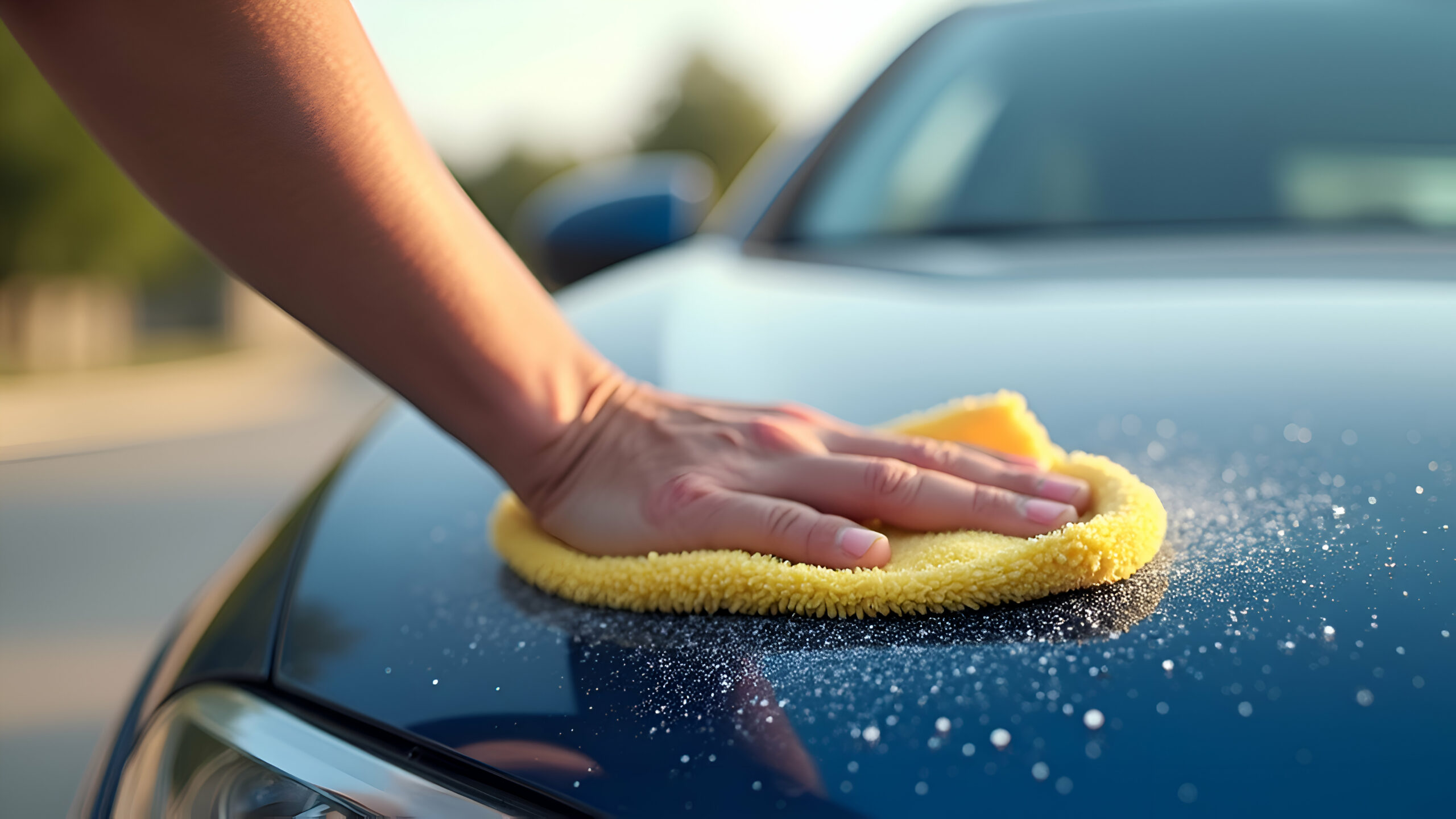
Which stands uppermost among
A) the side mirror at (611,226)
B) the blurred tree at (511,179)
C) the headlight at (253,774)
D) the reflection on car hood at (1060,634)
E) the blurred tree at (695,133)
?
the blurred tree at (695,133)

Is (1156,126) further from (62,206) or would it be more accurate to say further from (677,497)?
(62,206)

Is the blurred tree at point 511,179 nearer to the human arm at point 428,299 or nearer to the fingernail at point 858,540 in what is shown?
the human arm at point 428,299

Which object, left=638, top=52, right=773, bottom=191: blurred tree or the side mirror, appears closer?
the side mirror

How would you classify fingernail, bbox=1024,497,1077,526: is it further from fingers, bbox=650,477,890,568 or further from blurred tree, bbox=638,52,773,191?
blurred tree, bbox=638,52,773,191

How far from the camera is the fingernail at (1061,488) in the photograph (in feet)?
2.95

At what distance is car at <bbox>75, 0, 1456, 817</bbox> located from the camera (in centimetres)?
63

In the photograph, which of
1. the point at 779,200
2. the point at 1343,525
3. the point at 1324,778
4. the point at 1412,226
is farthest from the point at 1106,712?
the point at 779,200

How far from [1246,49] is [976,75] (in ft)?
1.55

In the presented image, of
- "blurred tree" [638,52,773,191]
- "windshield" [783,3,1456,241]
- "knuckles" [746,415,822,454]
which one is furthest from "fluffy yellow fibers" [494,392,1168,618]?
"blurred tree" [638,52,773,191]

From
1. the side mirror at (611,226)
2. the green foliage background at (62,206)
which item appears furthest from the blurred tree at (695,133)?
the side mirror at (611,226)

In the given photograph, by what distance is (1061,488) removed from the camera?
2.97 feet

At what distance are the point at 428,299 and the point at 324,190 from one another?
12 cm

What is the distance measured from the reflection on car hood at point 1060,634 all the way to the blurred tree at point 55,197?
16.7 meters

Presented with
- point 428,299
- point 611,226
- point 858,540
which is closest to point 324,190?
point 428,299
